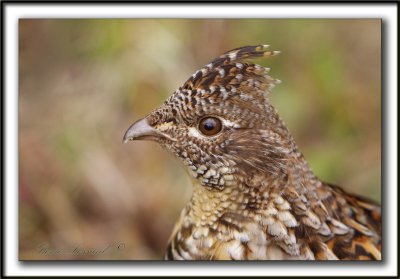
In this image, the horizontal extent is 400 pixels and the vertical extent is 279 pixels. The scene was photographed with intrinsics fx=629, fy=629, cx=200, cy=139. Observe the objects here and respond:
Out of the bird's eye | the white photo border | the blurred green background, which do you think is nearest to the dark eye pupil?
the bird's eye

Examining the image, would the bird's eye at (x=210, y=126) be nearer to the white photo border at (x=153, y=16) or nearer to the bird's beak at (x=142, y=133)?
the bird's beak at (x=142, y=133)

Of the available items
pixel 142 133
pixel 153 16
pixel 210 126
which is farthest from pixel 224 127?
pixel 153 16

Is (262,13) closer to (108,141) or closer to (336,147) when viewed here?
(336,147)

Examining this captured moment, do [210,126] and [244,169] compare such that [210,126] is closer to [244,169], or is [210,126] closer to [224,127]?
[224,127]

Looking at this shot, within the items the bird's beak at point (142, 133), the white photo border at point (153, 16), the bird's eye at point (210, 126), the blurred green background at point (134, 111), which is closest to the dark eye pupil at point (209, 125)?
the bird's eye at point (210, 126)

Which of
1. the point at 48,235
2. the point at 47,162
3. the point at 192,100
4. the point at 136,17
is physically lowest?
the point at 48,235

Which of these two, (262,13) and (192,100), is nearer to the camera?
(192,100)

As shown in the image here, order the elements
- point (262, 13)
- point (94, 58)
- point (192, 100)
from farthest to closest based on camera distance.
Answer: point (94, 58) → point (262, 13) → point (192, 100)

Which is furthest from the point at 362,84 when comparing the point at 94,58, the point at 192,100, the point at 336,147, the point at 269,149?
the point at 94,58
